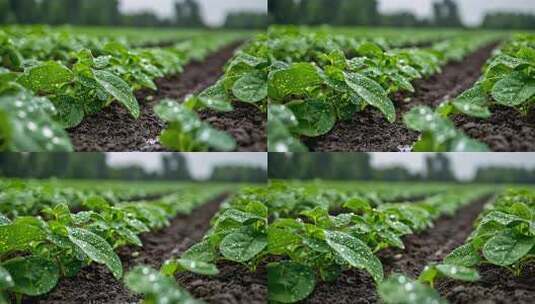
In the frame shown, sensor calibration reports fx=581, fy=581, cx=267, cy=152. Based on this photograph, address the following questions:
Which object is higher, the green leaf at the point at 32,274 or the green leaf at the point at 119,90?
the green leaf at the point at 119,90

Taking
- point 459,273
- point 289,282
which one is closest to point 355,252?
point 289,282

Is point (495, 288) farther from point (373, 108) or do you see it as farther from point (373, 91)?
point (373, 108)

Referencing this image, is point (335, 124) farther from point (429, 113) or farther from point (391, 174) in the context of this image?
point (391, 174)

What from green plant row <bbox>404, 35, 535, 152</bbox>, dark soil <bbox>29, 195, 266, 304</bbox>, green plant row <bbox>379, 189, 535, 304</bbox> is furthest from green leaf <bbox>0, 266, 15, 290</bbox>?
green plant row <bbox>404, 35, 535, 152</bbox>

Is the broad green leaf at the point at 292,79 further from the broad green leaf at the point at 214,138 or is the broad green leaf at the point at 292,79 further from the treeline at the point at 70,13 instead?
the treeline at the point at 70,13

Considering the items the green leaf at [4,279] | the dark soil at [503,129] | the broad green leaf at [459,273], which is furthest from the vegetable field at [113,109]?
the dark soil at [503,129]

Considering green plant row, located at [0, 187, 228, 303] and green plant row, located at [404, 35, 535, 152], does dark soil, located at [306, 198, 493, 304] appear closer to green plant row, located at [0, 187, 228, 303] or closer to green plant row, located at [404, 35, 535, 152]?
green plant row, located at [404, 35, 535, 152]
